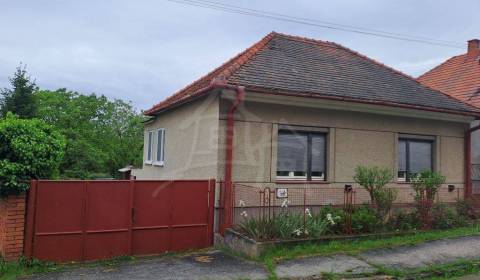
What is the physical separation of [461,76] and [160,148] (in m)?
14.0

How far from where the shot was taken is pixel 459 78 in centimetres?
1838

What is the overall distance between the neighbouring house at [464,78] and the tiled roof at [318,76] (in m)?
2.93

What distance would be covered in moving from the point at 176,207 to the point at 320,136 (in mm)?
4183

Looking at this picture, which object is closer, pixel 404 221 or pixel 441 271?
pixel 441 271

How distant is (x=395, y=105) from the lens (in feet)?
34.6

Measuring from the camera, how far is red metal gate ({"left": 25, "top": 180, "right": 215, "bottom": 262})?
24.7 ft

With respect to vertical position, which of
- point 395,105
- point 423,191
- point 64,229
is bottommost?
point 64,229

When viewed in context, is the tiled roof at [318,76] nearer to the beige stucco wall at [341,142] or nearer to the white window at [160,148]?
the beige stucco wall at [341,142]

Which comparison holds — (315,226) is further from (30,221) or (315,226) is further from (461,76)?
(461,76)

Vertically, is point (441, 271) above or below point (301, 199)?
below

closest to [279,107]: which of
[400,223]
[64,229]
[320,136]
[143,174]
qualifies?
[320,136]

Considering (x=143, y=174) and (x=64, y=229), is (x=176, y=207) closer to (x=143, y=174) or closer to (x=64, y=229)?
(x=64, y=229)

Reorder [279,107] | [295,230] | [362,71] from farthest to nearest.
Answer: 1. [362,71]
2. [279,107]
3. [295,230]

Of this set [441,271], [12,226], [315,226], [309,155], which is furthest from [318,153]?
[12,226]
